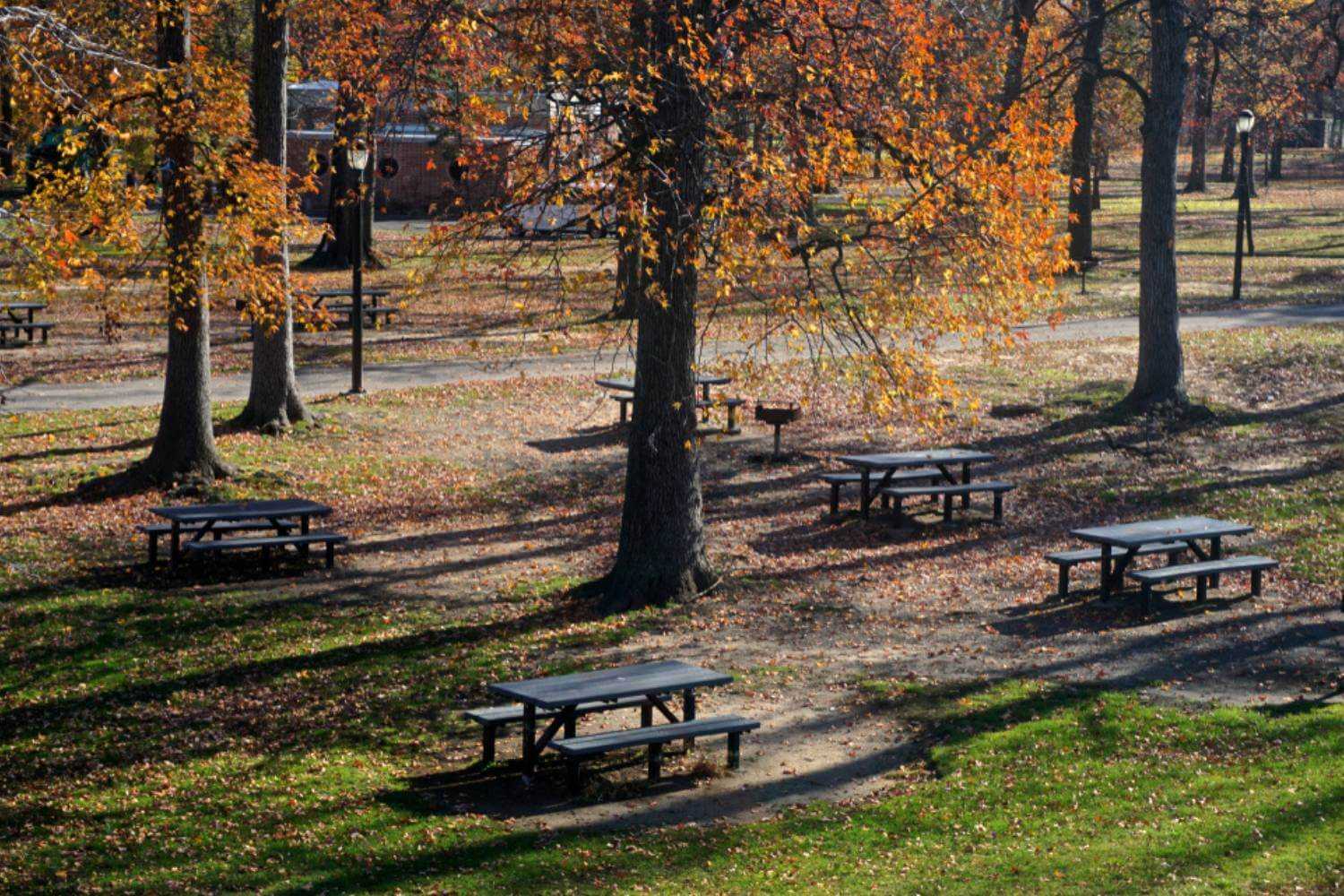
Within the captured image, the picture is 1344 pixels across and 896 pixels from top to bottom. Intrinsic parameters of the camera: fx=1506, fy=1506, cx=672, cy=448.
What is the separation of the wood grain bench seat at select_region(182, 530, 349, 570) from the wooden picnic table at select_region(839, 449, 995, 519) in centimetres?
570

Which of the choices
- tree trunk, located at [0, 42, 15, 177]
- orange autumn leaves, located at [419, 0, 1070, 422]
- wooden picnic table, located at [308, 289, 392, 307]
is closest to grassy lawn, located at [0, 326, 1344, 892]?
orange autumn leaves, located at [419, 0, 1070, 422]

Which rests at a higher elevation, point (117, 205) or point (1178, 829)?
point (117, 205)

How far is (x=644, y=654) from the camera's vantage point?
475 inches

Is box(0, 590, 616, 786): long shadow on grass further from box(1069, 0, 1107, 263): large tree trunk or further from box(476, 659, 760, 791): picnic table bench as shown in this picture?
box(1069, 0, 1107, 263): large tree trunk

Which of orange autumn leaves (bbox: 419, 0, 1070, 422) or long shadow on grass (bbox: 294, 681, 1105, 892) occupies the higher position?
orange autumn leaves (bbox: 419, 0, 1070, 422)

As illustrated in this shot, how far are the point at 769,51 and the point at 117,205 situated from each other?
6.27 m

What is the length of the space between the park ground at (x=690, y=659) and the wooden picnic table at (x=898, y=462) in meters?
0.54

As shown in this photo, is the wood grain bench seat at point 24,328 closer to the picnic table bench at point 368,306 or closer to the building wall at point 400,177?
the picnic table bench at point 368,306

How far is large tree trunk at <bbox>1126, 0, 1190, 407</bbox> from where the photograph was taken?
21.6 metres

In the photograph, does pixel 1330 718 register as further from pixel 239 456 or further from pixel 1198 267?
pixel 1198 267

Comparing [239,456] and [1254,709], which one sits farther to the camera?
[239,456]

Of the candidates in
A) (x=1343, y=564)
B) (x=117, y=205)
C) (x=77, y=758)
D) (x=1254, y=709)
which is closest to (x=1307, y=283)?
(x=1343, y=564)

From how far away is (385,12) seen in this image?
23.1 metres

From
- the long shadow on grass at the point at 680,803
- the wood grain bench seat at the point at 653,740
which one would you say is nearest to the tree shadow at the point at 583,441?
the long shadow on grass at the point at 680,803
